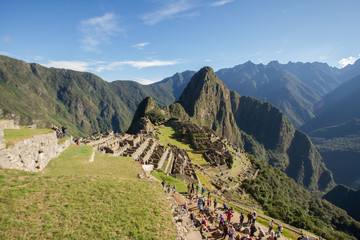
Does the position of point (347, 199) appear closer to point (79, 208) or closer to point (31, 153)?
point (79, 208)

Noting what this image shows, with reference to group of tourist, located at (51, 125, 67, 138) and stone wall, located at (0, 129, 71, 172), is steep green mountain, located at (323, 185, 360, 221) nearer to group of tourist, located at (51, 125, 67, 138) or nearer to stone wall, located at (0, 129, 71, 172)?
group of tourist, located at (51, 125, 67, 138)

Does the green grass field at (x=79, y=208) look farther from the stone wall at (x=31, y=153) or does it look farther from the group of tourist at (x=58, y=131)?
the group of tourist at (x=58, y=131)

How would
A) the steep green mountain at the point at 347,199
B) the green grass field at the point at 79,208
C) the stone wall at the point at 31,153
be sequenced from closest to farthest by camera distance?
the green grass field at the point at 79,208 → the stone wall at the point at 31,153 → the steep green mountain at the point at 347,199

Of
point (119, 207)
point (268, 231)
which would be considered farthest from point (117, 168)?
point (268, 231)

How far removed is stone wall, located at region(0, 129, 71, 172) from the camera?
10978 millimetres

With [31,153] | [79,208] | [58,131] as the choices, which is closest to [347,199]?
[79,208]

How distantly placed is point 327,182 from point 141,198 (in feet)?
845

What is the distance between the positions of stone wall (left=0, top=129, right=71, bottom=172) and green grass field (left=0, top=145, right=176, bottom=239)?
0.98 metres

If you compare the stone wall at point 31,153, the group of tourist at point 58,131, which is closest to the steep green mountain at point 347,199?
the group of tourist at point 58,131

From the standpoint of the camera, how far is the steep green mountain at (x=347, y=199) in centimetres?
10176

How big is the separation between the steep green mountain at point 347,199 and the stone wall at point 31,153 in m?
144

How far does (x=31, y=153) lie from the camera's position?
13.0 m

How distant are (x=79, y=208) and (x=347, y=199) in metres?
158

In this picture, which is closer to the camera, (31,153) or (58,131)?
(31,153)
